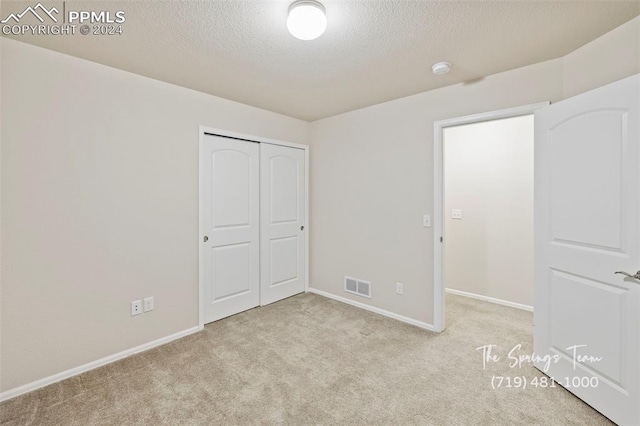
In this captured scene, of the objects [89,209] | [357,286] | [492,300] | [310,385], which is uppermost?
[89,209]

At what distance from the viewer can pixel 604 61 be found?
6.30ft

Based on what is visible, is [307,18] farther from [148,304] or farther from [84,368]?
[84,368]

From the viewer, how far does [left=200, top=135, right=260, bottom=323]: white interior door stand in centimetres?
301

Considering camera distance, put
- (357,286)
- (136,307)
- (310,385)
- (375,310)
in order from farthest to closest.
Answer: (357,286)
(375,310)
(136,307)
(310,385)

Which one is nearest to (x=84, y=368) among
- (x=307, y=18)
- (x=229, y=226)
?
(x=229, y=226)

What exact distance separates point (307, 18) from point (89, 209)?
211cm

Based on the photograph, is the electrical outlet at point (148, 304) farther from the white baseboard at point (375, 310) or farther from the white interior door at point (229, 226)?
the white baseboard at point (375, 310)

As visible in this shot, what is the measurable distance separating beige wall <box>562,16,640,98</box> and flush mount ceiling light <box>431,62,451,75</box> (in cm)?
83

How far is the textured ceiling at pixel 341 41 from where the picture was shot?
163cm

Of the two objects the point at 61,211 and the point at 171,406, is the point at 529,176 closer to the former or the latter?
the point at 171,406

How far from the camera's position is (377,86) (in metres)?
2.76

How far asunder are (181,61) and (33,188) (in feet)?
4.50

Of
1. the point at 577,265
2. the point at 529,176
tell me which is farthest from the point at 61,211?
the point at 529,176

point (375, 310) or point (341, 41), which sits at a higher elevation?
point (341, 41)
